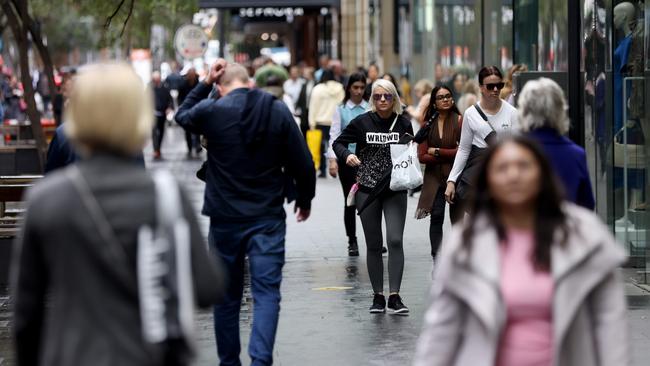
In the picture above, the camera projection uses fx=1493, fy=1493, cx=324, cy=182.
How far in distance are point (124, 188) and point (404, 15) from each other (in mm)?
34983

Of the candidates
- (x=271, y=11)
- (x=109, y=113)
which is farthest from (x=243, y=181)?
(x=271, y=11)

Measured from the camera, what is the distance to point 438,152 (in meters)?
11.7

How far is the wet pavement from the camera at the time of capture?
9.05m

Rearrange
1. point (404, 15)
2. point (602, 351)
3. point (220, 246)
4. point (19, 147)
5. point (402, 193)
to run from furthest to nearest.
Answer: point (404, 15) < point (19, 147) < point (402, 193) < point (220, 246) < point (602, 351)

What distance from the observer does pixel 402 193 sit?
10.5 metres

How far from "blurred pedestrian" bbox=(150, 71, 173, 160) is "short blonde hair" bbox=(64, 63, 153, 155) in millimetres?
27388

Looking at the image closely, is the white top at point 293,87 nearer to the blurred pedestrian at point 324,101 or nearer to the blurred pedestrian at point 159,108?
the blurred pedestrian at point 159,108

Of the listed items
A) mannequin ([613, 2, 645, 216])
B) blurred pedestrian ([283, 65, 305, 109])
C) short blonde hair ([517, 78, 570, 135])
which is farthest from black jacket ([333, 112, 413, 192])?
blurred pedestrian ([283, 65, 305, 109])

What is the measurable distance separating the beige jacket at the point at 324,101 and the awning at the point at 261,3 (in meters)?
11.7

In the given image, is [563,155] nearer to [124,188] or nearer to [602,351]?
[602,351]

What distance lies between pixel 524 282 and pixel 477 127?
19.2 ft

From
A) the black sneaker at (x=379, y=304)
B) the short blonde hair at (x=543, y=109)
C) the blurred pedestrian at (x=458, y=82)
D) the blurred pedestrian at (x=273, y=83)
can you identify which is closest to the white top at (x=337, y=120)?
the black sneaker at (x=379, y=304)

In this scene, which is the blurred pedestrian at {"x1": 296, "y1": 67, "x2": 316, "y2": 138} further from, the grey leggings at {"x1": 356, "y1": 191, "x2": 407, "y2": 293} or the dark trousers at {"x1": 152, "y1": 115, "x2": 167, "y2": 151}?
the grey leggings at {"x1": 356, "y1": 191, "x2": 407, "y2": 293}

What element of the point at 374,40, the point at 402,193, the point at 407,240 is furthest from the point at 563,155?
the point at 374,40
